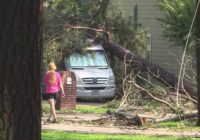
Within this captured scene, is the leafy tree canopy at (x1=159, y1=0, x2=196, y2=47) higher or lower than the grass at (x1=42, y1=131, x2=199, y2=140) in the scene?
higher

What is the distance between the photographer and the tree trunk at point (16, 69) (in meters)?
4.20

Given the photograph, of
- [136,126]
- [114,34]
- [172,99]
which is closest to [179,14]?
[114,34]

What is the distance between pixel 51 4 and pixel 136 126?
7784mm

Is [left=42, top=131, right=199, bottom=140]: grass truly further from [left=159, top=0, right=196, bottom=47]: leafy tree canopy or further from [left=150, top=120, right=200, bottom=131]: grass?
[left=159, top=0, right=196, bottom=47]: leafy tree canopy

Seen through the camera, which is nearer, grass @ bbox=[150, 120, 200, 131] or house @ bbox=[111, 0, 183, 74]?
grass @ bbox=[150, 120, 200, 131]

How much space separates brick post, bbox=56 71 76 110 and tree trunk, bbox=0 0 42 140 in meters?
14.4

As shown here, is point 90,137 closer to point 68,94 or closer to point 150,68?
point 68,94

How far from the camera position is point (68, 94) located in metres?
18.8

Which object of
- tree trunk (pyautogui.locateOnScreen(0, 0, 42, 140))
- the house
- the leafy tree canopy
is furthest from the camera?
the house

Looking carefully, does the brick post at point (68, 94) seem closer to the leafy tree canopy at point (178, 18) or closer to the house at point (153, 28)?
the leafy tree canopy at point (178, 18)

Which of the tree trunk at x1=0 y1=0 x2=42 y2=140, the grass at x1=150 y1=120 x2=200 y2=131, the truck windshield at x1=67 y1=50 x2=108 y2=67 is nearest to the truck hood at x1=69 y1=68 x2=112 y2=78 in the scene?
the truck windshield at x1=67 y1=50 x2=108 y2=67

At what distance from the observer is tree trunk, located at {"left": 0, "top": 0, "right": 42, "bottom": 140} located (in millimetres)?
4203

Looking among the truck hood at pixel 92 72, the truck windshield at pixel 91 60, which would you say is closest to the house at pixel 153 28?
the truck windshield at pixel 91 60

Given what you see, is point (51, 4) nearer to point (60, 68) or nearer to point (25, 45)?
point (60, 68)
